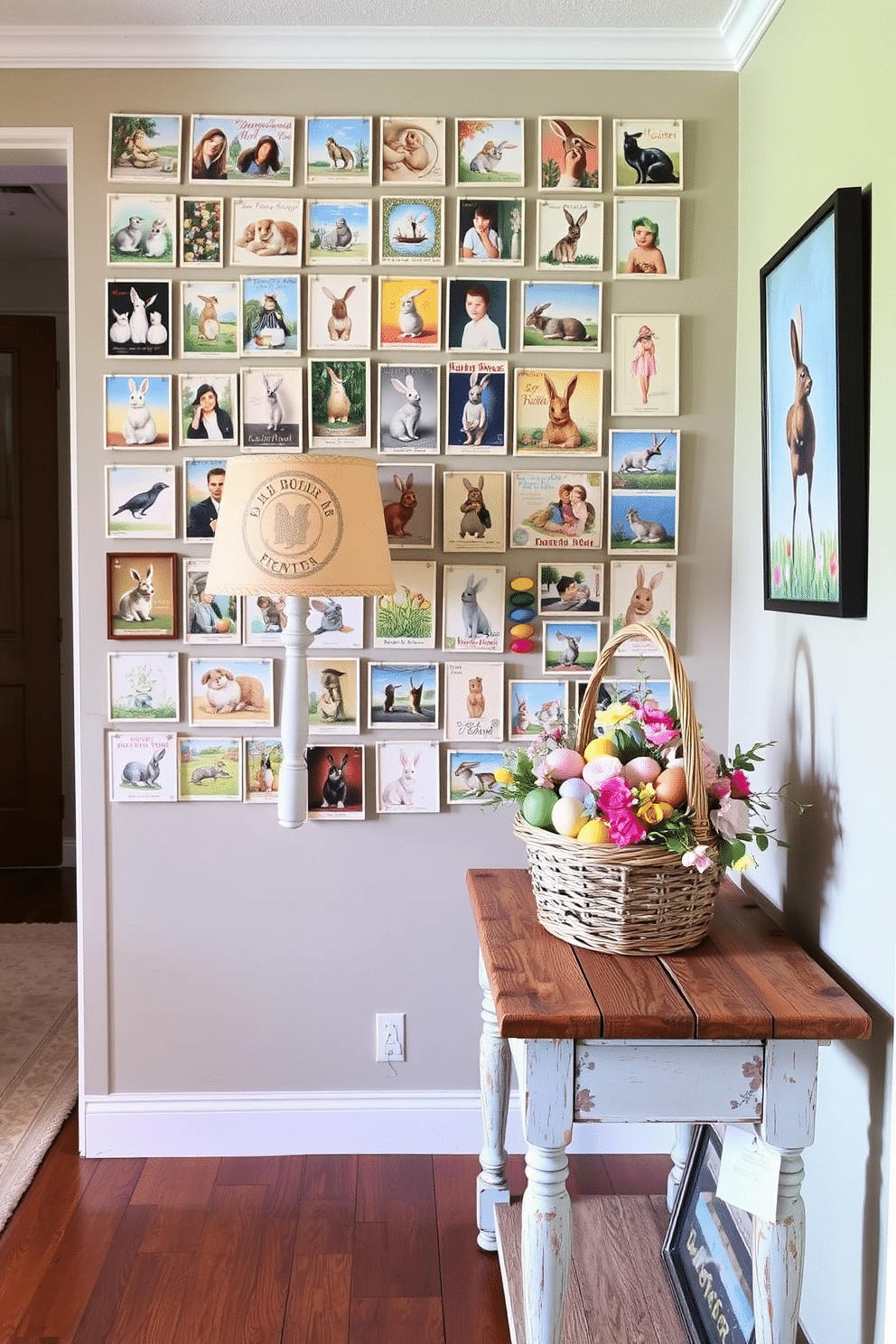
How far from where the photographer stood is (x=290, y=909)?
2.45m

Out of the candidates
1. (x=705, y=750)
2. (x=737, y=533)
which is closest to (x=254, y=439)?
(x=737, y=533)

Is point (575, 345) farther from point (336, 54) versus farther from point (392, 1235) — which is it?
point (392, 1235)

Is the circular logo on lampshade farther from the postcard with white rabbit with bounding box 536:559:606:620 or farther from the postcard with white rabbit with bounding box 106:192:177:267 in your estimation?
the postcard with white rabbit with bounding box 106:192:177:267

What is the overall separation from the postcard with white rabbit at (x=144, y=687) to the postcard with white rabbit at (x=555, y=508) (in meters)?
0.84

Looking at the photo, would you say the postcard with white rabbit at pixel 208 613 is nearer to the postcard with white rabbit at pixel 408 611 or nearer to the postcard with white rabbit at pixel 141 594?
the postcard with white rabbit at pixel 141 594

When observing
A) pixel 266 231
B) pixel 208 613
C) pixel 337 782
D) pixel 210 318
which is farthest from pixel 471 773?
pixel 266 231

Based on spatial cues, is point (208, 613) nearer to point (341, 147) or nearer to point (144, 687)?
point (144, 687)

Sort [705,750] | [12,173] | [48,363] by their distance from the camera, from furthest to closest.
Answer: [48,363] < [12,173] < [705,750]

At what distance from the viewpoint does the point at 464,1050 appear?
2.47 metres

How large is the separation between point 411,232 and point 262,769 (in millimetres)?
1236

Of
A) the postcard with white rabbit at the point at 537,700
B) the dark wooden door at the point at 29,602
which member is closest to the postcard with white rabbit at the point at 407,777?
the postcard with white rabbit at the point at 537,700

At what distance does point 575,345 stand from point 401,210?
48cm

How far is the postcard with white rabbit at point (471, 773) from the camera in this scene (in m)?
2.41

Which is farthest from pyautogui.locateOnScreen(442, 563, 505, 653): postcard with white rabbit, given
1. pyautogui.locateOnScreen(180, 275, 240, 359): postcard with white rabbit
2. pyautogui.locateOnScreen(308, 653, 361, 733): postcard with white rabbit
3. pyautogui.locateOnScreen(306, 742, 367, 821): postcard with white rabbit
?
pyautogui.locateOnScreen(180, 275, 240, 359): postcard with white rabbit
